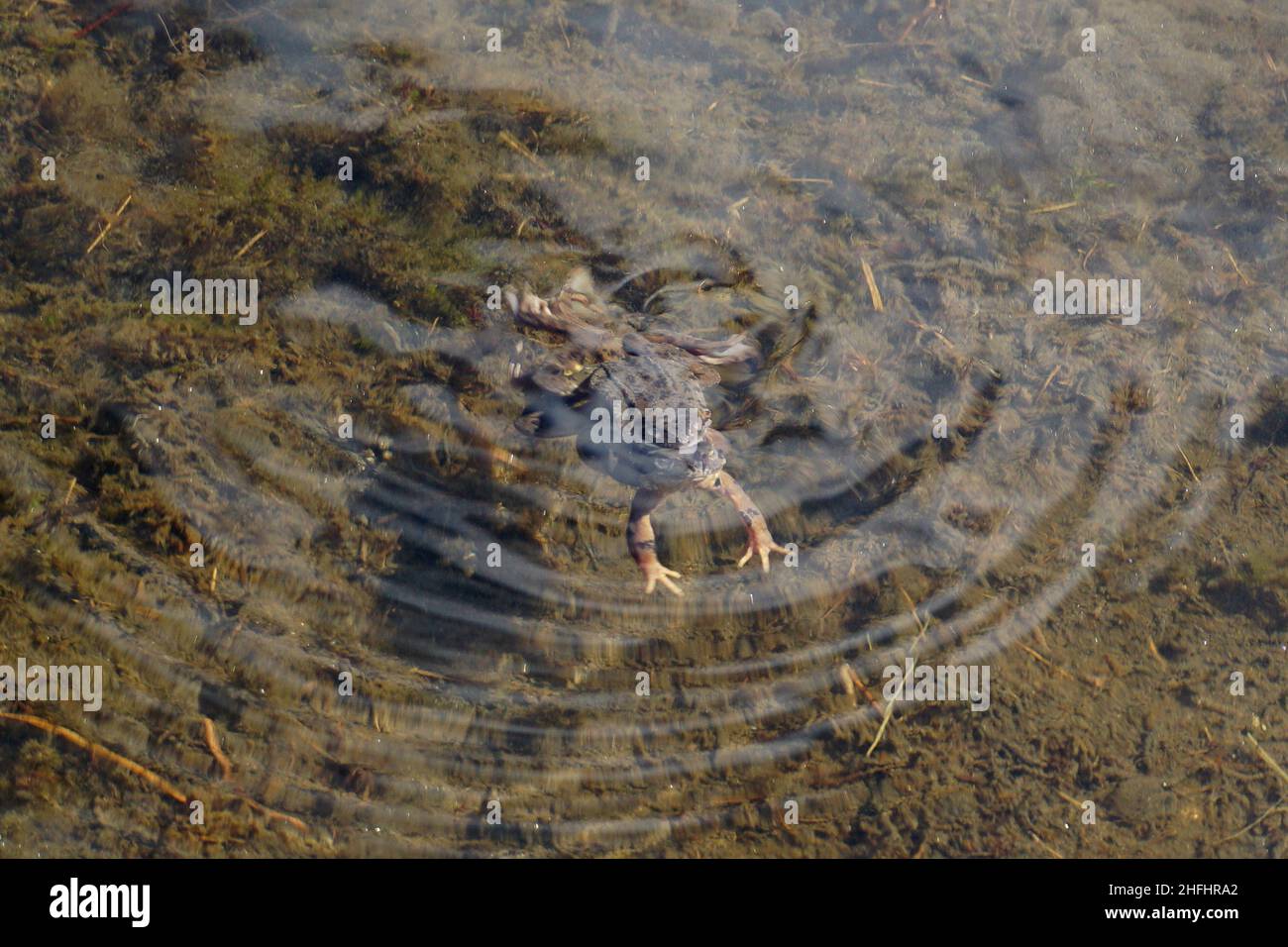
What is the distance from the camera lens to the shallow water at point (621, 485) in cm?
486

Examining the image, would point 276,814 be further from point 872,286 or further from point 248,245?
point 872,286

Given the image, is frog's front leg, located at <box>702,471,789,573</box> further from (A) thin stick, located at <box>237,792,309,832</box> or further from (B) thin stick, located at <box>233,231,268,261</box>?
(B) thin stick, located at <box>233,231,268,261</box>

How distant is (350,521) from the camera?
5.53 meters

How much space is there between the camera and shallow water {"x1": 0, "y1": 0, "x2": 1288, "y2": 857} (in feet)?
15.9

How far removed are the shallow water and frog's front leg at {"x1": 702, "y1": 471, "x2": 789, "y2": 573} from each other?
0.12m

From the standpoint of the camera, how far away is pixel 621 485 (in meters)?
5.82

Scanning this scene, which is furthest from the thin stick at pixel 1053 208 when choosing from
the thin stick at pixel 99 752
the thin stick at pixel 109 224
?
the thin stick at pixel 99 752

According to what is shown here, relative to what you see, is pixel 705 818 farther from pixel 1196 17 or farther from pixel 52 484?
pixel 1196 17

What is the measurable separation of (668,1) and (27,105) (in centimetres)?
511

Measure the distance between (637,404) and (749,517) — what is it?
3.34 feet

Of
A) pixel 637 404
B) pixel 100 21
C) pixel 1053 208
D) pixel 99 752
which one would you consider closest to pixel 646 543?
pixel 637 404

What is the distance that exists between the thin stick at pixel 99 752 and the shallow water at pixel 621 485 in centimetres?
5

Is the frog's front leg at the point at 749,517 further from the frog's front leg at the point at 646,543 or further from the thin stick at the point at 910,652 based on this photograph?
the thin stick at the point at 910,652

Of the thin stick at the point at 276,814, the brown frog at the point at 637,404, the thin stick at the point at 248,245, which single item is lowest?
the thin stick at the point at 276,814
